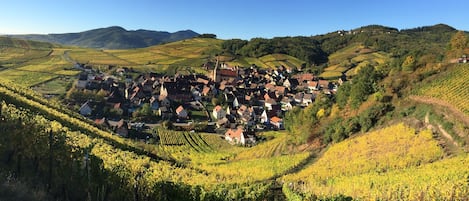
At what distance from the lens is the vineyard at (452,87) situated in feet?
106

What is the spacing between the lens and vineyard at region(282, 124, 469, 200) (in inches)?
768

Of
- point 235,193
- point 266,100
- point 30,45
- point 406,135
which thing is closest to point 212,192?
point 235,193

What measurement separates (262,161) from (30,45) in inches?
5548

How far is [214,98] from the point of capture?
95250 millimetres

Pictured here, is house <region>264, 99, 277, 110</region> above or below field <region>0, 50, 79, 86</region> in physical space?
below

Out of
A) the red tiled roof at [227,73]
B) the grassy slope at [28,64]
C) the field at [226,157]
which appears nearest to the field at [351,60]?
the red tiled roof at [227,73]

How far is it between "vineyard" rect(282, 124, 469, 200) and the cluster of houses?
1125 inches

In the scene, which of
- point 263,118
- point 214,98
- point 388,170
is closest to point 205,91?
point 214,98

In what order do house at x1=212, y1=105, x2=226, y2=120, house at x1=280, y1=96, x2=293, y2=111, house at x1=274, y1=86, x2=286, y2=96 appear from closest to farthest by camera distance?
house at x1=212, y1=105, x2=226, y2=120
house at x1=280, y1=96, x2=293, y2=111
house at x1=274, y1=86, x2=286, y2=96

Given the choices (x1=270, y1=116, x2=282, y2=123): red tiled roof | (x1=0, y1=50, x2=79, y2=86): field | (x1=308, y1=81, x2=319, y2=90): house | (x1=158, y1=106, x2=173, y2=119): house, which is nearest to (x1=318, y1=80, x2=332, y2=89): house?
(x1=308, y1=81, x2=319, y2=90): house

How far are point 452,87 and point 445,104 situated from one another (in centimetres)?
340

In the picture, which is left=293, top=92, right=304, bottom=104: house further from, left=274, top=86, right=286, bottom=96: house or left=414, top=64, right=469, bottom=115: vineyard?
left=414, top=64, right=469, bottom=115: vineyard

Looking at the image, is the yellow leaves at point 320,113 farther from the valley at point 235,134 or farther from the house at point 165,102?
the house at point 165,102

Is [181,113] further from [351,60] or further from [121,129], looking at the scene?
[351,60]
